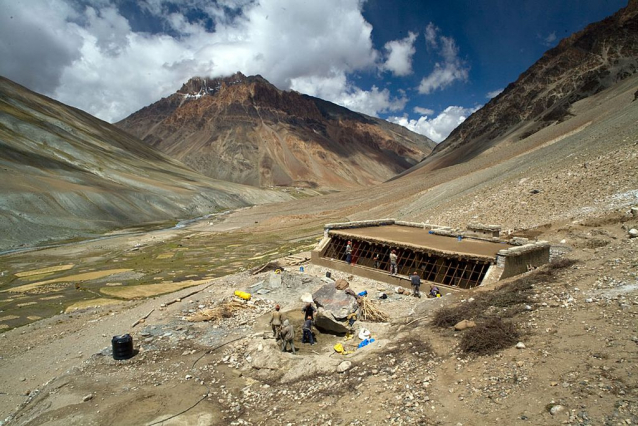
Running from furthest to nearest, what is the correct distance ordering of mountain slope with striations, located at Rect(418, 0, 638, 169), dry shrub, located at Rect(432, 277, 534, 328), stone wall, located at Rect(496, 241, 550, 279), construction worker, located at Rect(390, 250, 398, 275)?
mountain slope with striations, located at Rect(418, 0, 638, 169), construction worker, located at Rect(390, 250, 398, 275), stone wall, located at Rect(496, 241, 550, 279), dry shrub, located at Rect(432, 277, 534, 328)

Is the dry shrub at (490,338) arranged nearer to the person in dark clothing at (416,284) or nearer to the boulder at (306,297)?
the person in dark clothing at (416,284)

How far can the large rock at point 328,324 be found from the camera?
1688 centimetres

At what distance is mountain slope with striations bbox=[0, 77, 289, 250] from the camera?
6062 centimetres

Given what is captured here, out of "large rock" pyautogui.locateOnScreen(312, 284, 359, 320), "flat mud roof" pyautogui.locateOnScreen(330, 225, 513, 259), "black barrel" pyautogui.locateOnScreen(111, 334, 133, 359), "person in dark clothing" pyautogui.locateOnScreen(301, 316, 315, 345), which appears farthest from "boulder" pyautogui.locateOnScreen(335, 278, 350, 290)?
"black barrel" pyautogui.locateOnScreen(111, 334, 133, 359)

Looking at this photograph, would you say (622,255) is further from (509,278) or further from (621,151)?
(621,151)

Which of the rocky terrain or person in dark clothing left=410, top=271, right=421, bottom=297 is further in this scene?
person in dark clothing left=410, top=271, right=421, bottom=297

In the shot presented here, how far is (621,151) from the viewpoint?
3158cm

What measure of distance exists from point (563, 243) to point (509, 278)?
21.5 feet

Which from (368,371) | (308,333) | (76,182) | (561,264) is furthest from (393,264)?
(76,182)

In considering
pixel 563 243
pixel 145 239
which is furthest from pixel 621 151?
pixel 145 239

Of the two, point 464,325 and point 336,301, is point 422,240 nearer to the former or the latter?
point 336,301

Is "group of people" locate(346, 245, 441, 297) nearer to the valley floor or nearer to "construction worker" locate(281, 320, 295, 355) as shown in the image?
the valley floor

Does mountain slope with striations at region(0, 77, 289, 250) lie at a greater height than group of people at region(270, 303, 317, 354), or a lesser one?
greater

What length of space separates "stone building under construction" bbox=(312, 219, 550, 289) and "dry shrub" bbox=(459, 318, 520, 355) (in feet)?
23.9
